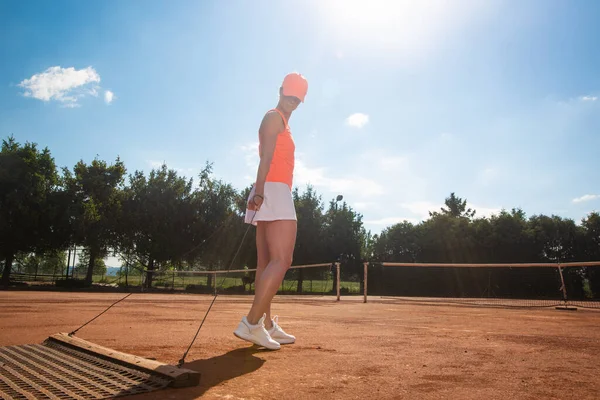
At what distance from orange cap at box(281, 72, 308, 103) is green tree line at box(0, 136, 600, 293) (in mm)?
28772

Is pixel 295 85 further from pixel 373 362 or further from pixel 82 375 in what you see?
pixel 82 375

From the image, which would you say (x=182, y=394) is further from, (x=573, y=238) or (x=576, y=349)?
(x=573, y=238)

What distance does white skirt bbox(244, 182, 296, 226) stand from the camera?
3.19 m

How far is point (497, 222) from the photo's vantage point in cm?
3544

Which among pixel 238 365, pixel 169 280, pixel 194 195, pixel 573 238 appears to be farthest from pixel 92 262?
pixel 573 238

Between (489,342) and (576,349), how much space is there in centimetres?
64

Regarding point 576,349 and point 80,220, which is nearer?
point 576,349

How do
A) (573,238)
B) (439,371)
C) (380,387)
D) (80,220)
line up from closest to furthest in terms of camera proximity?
(380,387)
(439,371)
(80,220)
(573,238)

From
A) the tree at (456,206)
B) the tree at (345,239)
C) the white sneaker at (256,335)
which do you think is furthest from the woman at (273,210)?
the tree at (456,206)

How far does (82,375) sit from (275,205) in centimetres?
171

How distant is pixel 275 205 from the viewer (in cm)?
322

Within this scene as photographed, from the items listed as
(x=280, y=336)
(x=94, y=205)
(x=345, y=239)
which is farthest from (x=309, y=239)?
(x=280, y=336)

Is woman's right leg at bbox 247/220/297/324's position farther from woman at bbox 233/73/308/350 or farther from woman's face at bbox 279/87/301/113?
woman's face at bbox 279/87/301/113

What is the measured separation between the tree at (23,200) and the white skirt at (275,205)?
93.9ft
